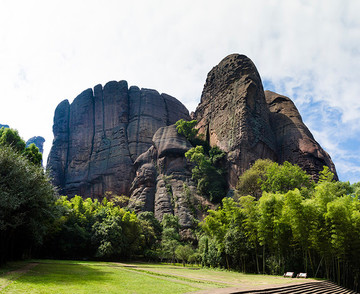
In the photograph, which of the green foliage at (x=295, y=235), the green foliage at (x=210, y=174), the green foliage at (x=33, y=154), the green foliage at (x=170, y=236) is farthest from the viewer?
the green foliage at (x=210, y=174)

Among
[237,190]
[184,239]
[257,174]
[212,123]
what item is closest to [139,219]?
[184,239]

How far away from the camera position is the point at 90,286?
9.35 metres

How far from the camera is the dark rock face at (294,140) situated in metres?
41.1

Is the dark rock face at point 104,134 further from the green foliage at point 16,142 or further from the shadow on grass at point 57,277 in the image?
the shadow on grass at point 57,277

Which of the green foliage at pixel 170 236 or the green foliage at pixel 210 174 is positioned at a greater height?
the green foliage at pixel 210 174

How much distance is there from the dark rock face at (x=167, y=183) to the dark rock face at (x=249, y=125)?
22.0 ft

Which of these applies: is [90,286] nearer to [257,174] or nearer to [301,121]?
[257,174]

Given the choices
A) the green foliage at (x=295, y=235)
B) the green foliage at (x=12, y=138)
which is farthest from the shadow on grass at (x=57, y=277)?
the green foliage at (x=12, y=138)

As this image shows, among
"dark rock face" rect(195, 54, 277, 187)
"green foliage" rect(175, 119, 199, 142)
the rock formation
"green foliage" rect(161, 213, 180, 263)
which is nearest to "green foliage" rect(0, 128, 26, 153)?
"green foliage" rect(161, 213, 180, 263)

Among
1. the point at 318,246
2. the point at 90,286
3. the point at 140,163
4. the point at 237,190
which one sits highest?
the point at 140,163

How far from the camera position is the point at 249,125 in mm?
42594

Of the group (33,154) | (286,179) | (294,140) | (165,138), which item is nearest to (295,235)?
(286,179)

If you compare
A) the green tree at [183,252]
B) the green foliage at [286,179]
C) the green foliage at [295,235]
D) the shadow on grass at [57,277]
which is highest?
the green foliage at [286,179]

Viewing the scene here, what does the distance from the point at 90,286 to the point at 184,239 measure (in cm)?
3023
